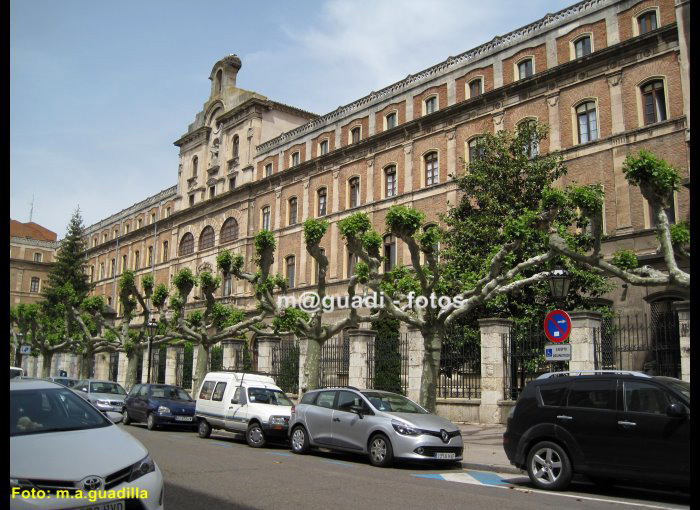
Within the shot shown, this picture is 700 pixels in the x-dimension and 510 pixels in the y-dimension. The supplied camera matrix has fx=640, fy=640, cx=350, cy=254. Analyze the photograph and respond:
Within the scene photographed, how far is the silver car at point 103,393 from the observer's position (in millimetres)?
23906

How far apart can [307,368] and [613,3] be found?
2091 cm

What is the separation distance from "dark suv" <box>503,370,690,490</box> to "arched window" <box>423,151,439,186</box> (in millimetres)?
25156

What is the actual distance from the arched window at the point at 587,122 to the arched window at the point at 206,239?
3121 cm

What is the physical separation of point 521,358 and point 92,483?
1735 cm

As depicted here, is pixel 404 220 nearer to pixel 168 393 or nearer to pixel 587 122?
pixel 168 393

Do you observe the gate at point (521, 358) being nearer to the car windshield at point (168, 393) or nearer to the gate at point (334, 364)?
the gate at point (334, 364)

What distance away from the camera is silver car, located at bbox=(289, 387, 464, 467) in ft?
40.7

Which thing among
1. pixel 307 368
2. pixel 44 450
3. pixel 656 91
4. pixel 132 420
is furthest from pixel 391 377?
pixel 44 450

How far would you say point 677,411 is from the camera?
8.71 metres

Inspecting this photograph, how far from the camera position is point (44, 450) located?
19.0ft

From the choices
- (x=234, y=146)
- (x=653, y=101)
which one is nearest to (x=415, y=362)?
(x=653, y=101)

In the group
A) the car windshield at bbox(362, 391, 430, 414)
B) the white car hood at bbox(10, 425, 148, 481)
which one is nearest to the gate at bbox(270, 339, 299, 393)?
the car windshield at bbox(362, 391, 430, 414)
